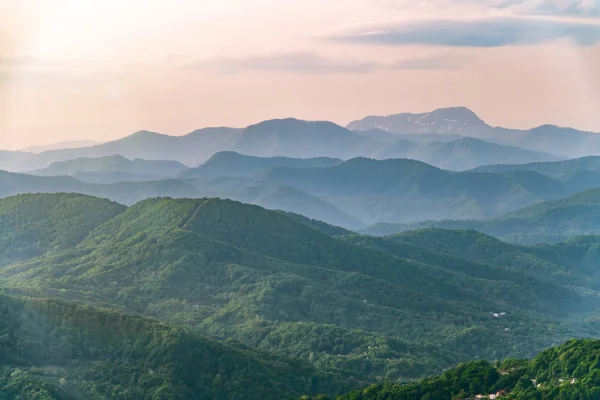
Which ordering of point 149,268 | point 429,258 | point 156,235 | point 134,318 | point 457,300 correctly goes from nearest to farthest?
1. point 134,318
2. point 149,268
3. point 156,235
4. point 457,300
5. point 429,258

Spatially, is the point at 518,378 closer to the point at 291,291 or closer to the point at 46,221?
the point at 291,291

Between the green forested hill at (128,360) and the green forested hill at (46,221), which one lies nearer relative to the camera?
the green forested hill at (128,360)

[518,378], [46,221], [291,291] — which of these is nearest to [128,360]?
[518,378]

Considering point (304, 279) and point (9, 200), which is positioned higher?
point (9, 200)

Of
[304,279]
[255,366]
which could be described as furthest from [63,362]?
[304,279]

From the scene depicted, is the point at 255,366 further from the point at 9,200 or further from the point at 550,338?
the point at 9,200

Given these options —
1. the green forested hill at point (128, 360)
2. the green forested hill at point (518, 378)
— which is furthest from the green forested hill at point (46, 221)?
the green forested hill at point (518, 378)

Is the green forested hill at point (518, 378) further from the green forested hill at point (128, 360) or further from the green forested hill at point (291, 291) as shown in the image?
the green forested hill at point (291, 291)
